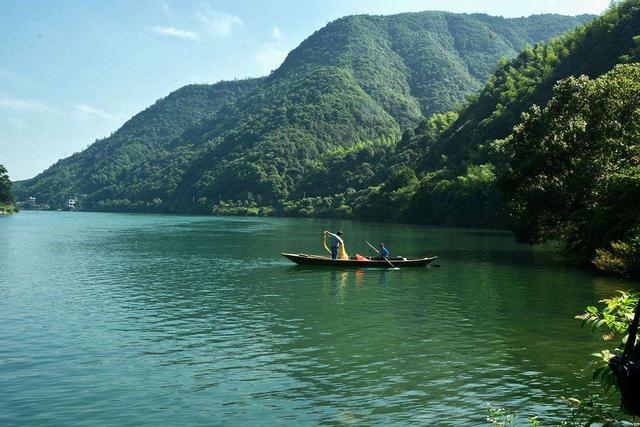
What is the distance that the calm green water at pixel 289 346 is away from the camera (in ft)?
53.7

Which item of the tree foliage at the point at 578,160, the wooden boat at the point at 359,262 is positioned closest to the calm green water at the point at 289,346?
the wooden boat at the point at 359,262

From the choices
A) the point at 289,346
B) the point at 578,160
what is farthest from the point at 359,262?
the point at 289,346

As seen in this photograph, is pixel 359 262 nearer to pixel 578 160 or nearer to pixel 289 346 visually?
pixel 578 160

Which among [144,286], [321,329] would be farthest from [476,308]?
[144,286]

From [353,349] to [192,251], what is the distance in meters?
51.2

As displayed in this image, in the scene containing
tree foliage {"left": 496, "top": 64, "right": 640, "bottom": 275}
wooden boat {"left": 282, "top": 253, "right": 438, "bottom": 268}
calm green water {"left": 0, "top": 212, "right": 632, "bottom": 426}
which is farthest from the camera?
wooden boat {"left": 282, "top": 253, "right": 438, "bottom": 268}

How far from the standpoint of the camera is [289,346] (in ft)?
77.5

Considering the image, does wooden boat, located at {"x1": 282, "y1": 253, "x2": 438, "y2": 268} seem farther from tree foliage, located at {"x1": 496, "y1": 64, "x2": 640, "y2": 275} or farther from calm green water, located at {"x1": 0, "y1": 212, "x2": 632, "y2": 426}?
tree foliage, located at {"x1": 496, "y1": 64, "x2": 640, "y2": 275}

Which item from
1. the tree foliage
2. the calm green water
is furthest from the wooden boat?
the tree foliage

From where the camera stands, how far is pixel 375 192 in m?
184

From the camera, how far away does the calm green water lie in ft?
53.7

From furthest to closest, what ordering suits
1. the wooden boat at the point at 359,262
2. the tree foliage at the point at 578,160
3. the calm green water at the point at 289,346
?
1. the wooden boat at the point at 359,262
2. the tree foliage at the point at 578,160
3. the calm green water at the point at 289,346

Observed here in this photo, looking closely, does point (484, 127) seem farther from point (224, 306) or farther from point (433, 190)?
point (224, 306)

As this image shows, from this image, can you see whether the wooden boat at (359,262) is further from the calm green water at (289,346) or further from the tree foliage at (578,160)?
Result: the tree foliage at (578,160)
